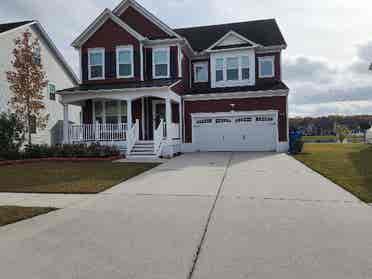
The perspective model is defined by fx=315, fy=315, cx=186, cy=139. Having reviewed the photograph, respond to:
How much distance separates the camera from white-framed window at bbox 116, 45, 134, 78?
19.4m

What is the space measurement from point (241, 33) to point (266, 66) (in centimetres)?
390

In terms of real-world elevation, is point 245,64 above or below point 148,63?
above

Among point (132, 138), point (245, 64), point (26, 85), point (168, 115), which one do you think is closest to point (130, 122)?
point (132, 138)

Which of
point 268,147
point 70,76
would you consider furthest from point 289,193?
point 70,76

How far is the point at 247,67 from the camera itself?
20.9 metres

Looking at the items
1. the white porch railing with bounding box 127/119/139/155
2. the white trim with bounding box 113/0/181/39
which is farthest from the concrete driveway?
the white trim with bounding box 113/0/181/39

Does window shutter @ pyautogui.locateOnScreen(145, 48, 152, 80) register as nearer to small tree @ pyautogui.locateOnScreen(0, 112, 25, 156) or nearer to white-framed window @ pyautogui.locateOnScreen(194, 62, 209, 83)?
white-framed window @ pyautogui.locateOnScreen(194, 62, 209, 83)

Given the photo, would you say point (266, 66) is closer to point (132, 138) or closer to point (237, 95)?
point (237, 95)

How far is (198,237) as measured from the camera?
14.4ft

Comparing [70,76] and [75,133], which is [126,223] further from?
[70,76]

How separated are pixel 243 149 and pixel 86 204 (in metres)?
14.7

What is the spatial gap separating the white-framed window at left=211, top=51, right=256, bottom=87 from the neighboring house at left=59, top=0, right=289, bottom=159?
A: 2.5 inches

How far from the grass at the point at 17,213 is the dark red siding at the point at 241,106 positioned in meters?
14.8

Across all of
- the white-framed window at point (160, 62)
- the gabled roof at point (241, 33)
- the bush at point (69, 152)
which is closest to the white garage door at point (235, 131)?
the white-framed window at point (160, 62)
